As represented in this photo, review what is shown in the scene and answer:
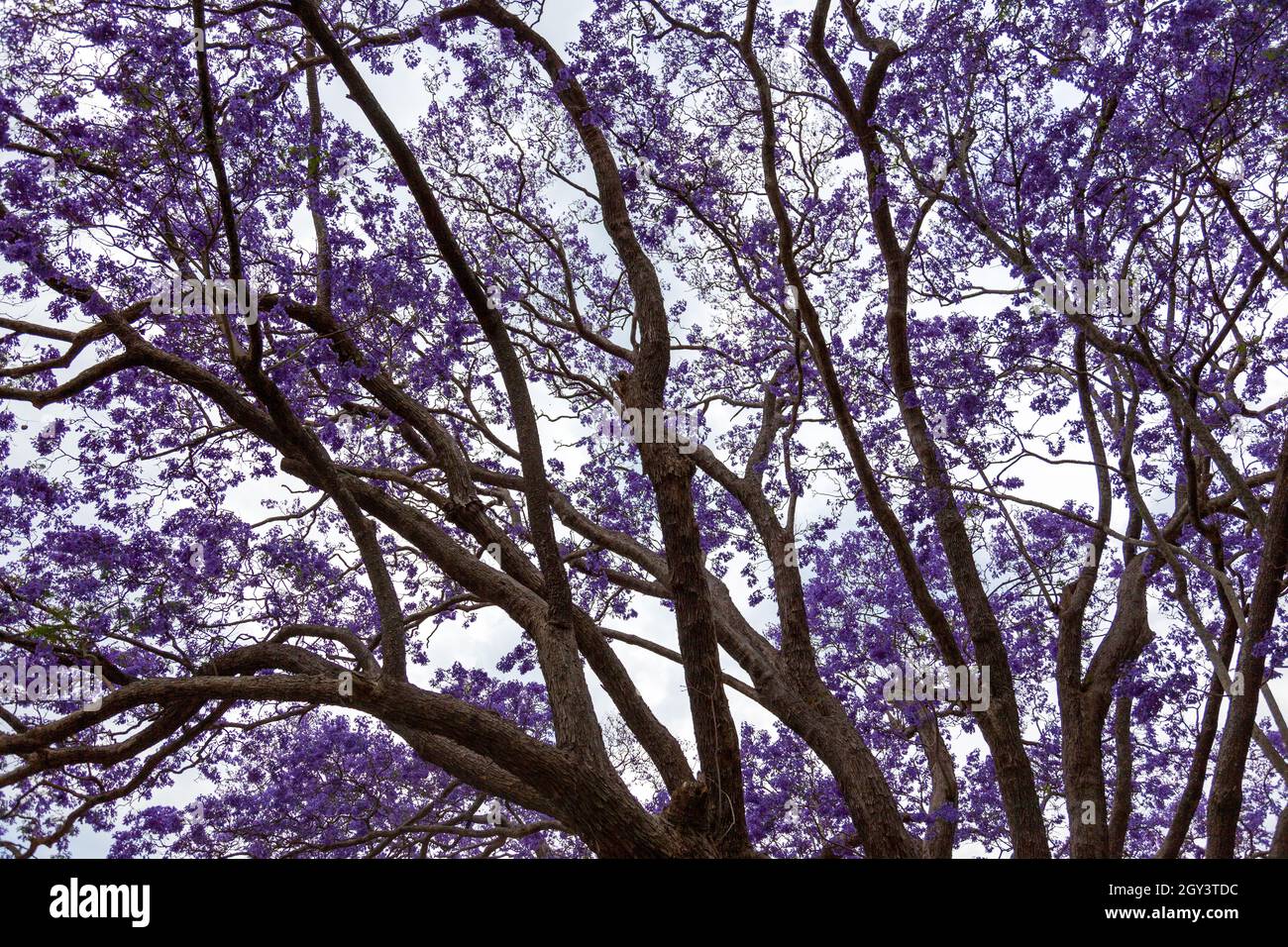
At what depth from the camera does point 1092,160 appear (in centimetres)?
671

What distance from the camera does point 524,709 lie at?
9.90 metres

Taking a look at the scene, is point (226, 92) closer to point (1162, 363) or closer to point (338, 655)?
point (338, 655)

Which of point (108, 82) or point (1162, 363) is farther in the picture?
point (1162, 363)

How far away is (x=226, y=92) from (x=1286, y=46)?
6264mm

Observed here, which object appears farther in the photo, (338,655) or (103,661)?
(338,655)

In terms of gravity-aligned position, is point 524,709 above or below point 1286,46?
below

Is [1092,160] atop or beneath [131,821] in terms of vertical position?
atop

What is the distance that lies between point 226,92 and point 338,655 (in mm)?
4221
